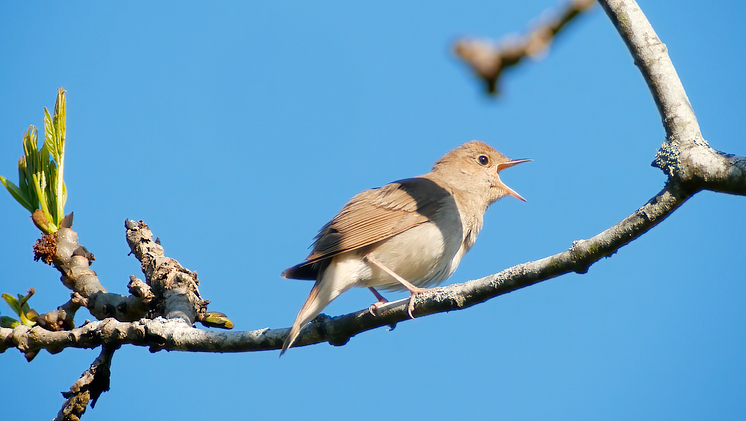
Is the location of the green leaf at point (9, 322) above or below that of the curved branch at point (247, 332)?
above

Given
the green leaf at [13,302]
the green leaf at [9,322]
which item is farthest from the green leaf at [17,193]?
the green leaf at [9,322]

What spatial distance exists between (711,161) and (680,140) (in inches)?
6.9

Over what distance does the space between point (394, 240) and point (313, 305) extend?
126 centimetres

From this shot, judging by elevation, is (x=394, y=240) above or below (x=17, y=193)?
above

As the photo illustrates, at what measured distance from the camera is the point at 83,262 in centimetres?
461

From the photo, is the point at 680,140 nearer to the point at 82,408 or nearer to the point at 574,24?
the point at 574,24

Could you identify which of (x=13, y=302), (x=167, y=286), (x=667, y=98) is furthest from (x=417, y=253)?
(x=13, y=302)

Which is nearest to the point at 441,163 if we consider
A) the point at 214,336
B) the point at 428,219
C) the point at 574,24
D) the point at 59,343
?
the point at 428,219

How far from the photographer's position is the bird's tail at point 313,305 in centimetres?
397

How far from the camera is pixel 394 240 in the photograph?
5.74 m

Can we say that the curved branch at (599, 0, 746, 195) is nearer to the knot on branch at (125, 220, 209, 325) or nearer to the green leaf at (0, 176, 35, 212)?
the knot on branch at (125, 220, 209, 325)

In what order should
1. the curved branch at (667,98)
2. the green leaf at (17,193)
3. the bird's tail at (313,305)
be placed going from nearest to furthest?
the curved branch at (667,98) < the bird's tail at (313,305) < the green leaf at (17,193)

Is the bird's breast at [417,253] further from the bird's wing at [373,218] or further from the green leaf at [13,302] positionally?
the green leaf at [13,302]

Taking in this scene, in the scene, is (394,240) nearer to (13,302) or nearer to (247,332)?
(247,332)
